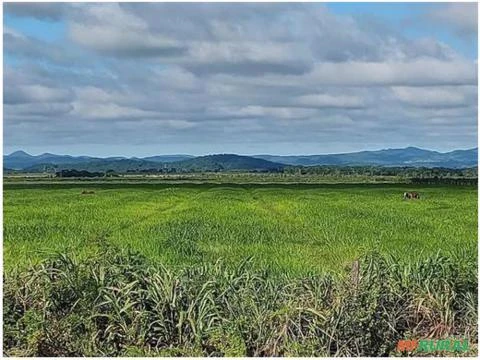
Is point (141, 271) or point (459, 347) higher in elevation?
point (141, 271)

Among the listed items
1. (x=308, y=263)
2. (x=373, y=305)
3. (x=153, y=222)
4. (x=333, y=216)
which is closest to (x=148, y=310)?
(x=373, y=305)

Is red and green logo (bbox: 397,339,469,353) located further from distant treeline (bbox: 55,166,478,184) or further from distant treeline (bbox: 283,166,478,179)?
distant treeline (bbox: 283,166,478,179)

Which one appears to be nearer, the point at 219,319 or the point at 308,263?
the point at 219,319

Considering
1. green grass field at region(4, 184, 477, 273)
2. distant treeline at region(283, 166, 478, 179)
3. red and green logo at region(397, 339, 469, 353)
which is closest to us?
red and green logo at region(397, 339, 469, 353)

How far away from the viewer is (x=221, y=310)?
195 inches

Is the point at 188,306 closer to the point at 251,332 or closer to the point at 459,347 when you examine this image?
the point at 251,332

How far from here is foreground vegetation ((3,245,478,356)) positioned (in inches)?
186

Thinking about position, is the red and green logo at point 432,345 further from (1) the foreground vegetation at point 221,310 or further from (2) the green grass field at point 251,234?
(2) the green grass field at point 251,234

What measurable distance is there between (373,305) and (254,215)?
39.9 ft

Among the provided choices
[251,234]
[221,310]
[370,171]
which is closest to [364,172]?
[370,171]

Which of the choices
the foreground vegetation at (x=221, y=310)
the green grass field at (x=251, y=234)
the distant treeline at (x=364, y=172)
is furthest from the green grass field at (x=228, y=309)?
the distant treeline at (x=364, y=172)

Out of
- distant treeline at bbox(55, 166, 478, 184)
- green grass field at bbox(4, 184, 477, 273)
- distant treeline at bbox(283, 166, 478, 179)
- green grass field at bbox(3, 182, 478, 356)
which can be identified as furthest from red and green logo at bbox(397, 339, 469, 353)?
distant treeline at bbox(283, 166, 478, 179)

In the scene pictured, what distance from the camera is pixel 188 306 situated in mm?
4938

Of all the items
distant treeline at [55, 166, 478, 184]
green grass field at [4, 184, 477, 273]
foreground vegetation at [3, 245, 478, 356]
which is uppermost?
foreground vegetation at [3, 245, 478, 356]
